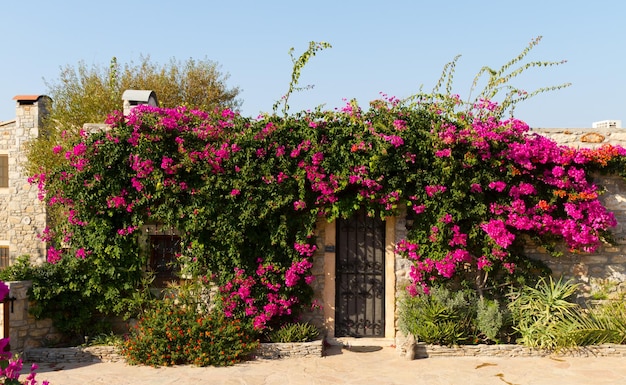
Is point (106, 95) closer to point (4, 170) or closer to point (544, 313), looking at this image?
point (4, 170)

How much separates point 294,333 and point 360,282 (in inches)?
60.2

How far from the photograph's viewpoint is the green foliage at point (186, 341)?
8.20m

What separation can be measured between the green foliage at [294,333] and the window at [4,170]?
1525cm

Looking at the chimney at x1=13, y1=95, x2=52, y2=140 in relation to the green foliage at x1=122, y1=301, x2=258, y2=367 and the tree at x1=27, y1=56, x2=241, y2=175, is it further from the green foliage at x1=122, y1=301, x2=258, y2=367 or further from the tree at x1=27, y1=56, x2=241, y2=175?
the green foliage at x1=122, y1=301, x2=258, y2=367

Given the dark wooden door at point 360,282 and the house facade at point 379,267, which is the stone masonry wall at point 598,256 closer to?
the house facade at point 379,267

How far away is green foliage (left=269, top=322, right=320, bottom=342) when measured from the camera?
8836 mm

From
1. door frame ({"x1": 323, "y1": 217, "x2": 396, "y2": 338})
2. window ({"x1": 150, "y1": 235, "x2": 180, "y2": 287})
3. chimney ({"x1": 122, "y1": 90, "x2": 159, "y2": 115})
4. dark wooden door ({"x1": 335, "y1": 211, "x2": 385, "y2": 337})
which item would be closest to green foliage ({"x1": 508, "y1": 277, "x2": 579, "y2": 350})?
door frame ({"x1": 323, "y1": 217, "x2": 396, "y2": 338})

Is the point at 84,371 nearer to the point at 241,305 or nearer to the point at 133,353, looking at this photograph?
the point at 133,353

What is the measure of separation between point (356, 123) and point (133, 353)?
16.5 feet

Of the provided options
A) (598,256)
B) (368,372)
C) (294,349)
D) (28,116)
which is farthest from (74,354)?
(28,116)

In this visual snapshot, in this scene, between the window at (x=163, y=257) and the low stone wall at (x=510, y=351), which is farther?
the window at (x=163, y=257)

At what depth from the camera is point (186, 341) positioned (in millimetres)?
8352

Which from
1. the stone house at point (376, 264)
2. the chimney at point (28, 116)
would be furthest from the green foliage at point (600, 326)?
the chimney at point (28, 116)

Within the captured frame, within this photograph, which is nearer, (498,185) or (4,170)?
(498,185)
